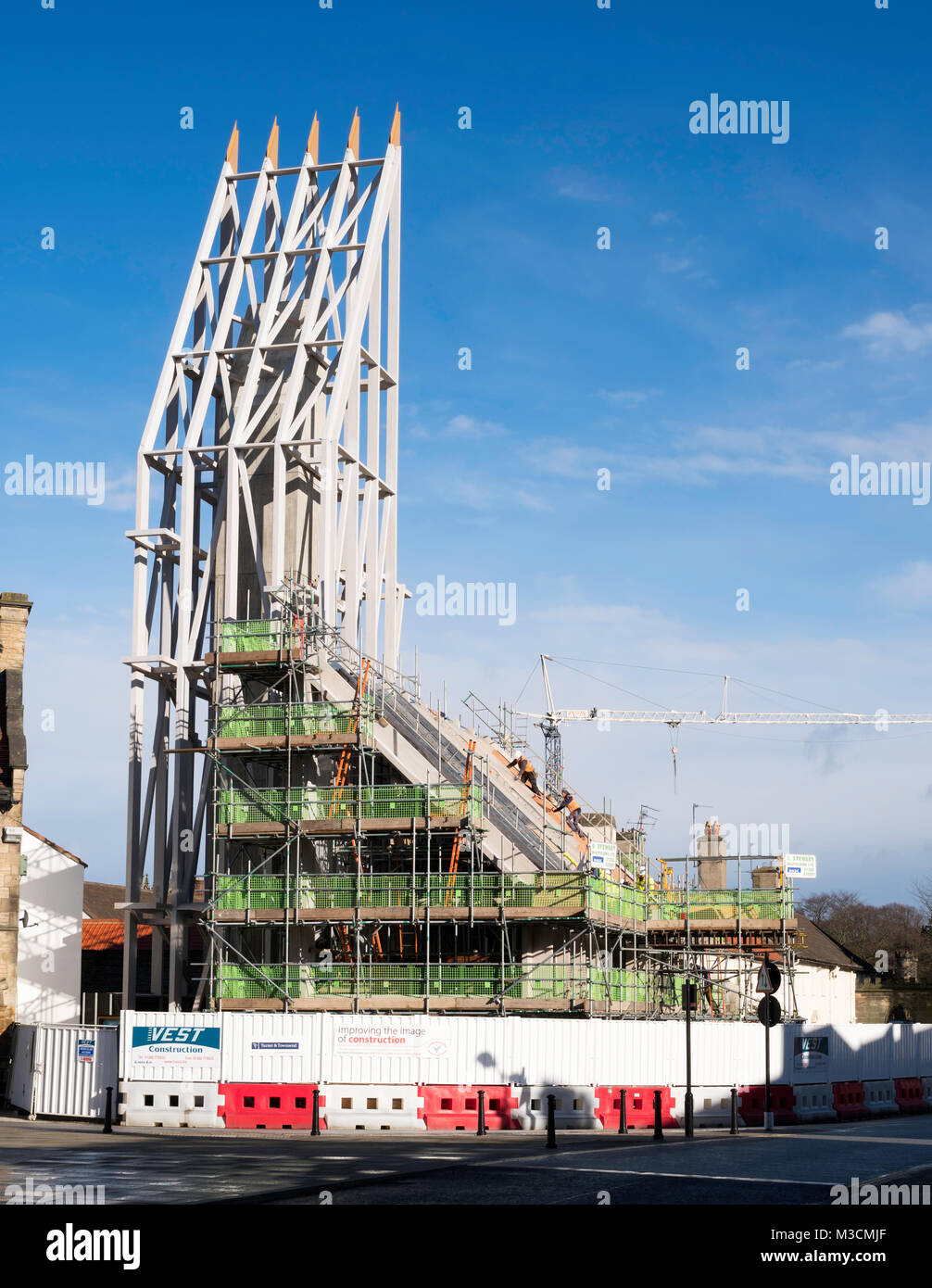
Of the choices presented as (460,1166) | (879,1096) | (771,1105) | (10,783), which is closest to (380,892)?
(10,783)

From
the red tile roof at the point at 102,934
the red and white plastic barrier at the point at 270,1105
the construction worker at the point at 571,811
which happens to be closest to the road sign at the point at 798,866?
the construction worker at the point at 571,811

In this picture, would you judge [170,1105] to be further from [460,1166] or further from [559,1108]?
[460,1166]

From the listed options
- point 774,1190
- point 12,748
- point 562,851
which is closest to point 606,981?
point 562,851

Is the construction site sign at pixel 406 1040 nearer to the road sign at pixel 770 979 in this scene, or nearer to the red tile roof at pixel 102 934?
the road sign at pixel 770 979

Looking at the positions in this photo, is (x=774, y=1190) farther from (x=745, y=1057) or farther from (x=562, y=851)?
(x=562, y=851)

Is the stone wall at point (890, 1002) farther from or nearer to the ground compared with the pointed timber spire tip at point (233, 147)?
nearer to the ground

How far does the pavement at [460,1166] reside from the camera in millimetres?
15828

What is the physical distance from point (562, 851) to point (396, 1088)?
11.2 m

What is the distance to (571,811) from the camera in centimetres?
4728

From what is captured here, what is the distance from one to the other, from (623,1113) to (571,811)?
2017 centimetres

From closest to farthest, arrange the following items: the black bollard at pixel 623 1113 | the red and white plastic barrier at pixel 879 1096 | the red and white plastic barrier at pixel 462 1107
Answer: the black bollard at pixel 623 1113, the red and white plastic barrier at pixel 462 1107, the red and white plastic barrier at pixel 879 1096

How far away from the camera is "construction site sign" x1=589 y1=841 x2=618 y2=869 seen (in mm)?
37125

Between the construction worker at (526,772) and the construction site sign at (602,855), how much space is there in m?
8.02
